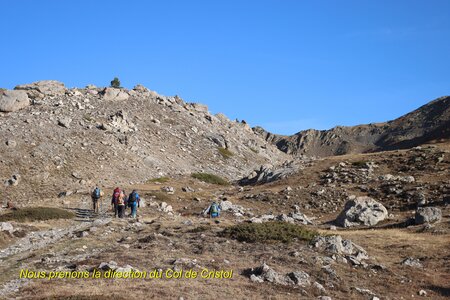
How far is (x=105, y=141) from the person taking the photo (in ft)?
201

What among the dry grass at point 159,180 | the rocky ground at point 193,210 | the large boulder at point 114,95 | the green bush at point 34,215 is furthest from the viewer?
the large boulder at point 114,95

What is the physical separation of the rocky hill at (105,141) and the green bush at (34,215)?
12.4 metres

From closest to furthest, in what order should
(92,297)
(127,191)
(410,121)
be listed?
(92,297), (127,191), (410,121)

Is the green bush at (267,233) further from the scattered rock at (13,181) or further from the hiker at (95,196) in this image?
the scattered rock at (13,181)

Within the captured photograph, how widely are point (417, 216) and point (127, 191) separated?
27.4 m

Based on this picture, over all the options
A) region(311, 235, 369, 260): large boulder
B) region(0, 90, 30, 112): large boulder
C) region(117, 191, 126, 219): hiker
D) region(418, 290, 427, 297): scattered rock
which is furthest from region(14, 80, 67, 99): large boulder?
region(418, 290, 427, 297): scattered rock

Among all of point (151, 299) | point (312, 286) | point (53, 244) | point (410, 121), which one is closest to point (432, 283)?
point (312, 286)

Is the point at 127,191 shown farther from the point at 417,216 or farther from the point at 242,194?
the point at 417,216

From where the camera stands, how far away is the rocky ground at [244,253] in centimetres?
1516

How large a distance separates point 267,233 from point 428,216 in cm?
1363

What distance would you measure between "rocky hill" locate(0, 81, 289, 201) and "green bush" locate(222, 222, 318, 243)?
2648 cm

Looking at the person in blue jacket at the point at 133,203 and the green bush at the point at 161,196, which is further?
the green bush at the point at 161,196

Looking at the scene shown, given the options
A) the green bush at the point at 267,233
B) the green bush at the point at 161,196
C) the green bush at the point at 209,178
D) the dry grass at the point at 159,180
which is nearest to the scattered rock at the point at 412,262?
the green bush at the point at 267,233

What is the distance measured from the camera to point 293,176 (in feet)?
173
